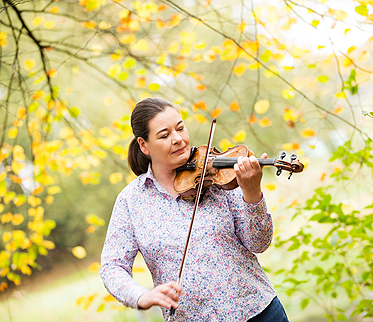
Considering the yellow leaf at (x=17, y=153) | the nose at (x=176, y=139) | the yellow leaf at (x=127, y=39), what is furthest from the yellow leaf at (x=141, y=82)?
the nose at (x=176, y=139)

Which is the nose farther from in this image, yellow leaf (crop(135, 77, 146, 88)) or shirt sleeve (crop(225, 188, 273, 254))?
yellow leaf (crop(135, 77, 146, 88))

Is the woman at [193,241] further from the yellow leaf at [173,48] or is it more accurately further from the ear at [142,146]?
the yellow leaf at [173,48]

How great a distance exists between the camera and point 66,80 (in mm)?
3873

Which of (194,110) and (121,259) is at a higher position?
(194,110)

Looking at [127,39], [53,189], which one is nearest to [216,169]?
[127,39]

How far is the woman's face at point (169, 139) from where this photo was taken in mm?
1221

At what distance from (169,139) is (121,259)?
41 cm

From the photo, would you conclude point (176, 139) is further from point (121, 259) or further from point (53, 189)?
point (53, 189)

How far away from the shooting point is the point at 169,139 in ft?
4.00

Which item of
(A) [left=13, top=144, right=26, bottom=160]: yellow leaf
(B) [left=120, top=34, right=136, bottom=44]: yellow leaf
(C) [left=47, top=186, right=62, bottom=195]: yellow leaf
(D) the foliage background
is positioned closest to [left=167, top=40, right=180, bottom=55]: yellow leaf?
(D) the foliage background

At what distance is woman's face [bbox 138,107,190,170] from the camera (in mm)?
1221

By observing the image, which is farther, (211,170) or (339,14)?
(339,14)

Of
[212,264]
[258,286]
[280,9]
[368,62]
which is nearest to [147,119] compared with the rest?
[212,264]

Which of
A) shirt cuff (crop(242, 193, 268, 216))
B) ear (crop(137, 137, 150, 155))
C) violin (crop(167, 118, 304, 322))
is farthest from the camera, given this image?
ear (crop(137, 137, 150, 155))
